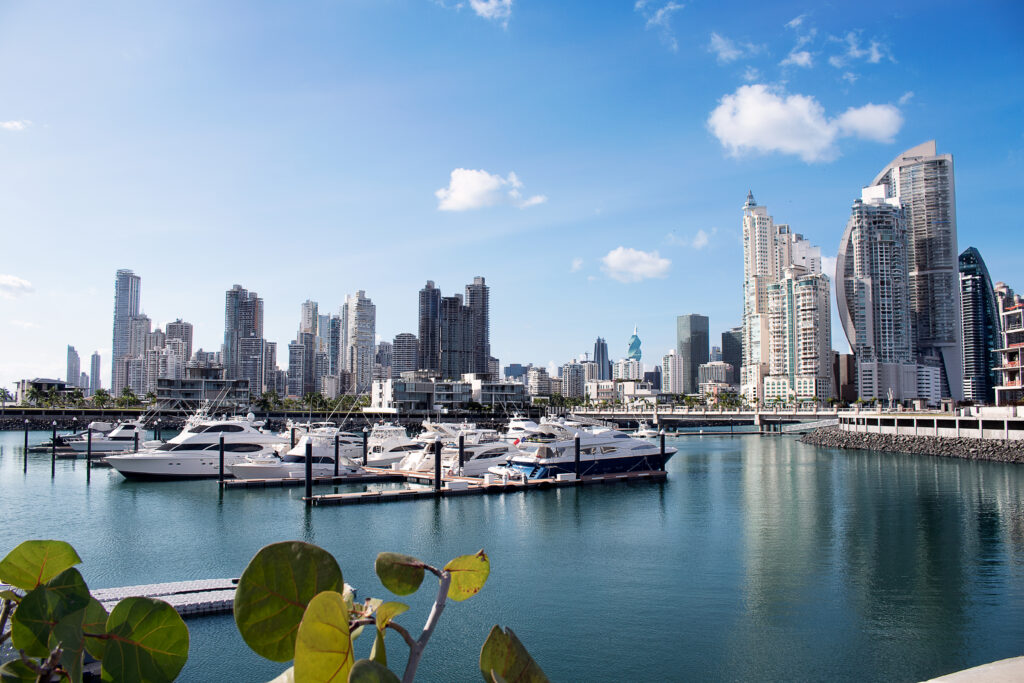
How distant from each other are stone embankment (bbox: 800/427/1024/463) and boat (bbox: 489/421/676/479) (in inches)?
1273

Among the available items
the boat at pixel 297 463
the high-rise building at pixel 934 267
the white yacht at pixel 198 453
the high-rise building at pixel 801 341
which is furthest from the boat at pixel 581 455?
the high-rise building at pixel 934 267

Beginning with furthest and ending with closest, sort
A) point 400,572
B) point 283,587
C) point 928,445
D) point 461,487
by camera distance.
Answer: point 928,445, point 461,487, point 400,572, point 283,587

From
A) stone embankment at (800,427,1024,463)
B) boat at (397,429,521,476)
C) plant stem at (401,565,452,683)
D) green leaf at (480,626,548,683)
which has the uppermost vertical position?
plant stem at (401,565,452,683)

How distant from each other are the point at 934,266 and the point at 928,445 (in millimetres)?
138626

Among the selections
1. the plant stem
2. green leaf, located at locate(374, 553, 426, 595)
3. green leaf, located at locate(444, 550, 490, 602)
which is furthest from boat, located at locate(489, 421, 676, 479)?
green leaf, located at locate(374, 553, 426, 595)

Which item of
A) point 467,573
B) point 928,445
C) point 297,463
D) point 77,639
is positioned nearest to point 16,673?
point 77,639

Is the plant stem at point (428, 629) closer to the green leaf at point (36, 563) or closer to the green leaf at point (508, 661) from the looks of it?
the green leaf at point (508, 661)

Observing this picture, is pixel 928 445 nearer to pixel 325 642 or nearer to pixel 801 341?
pixel 325 642

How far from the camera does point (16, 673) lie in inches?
101

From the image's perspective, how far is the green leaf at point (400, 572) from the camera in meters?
2.29

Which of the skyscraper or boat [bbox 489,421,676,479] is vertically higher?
the skyscraper

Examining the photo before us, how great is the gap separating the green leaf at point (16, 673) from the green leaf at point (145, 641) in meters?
0.47

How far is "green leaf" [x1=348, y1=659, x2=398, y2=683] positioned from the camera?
1.89 meters

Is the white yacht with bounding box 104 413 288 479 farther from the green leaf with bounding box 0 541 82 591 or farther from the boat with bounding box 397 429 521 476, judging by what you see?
the green leaf with bounding box 0 541 82 591
